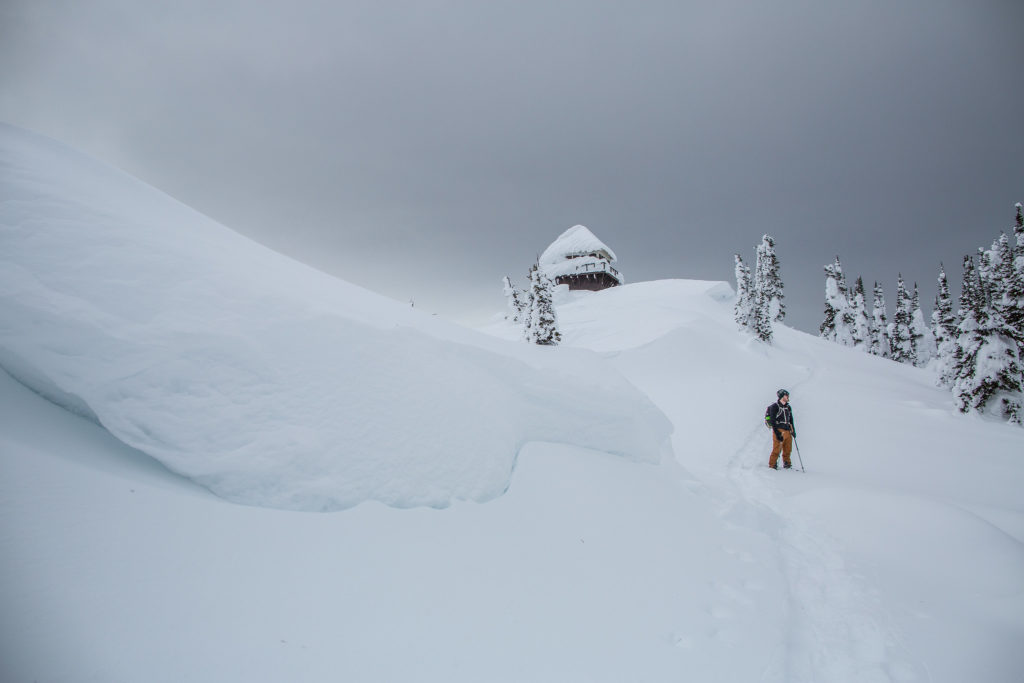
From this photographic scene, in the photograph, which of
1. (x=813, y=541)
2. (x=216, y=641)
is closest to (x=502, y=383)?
(x=216, y=641)

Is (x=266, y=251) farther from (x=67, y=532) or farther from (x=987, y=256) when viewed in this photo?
(x=987, y=256)

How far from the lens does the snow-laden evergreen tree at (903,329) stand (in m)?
51.3

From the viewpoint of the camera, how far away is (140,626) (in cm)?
216

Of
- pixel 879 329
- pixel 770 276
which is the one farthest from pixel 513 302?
pixel 879 329

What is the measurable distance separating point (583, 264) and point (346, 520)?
5738cm

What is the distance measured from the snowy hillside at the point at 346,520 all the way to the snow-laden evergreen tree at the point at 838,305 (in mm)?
53466

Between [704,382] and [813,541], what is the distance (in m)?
18.6

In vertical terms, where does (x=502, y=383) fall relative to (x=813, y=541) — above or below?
above

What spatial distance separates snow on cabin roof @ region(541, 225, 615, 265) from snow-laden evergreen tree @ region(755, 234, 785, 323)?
1948cm

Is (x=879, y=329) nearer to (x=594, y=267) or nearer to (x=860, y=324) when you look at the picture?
(x=860, y=324)

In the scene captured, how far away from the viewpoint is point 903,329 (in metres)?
51.5

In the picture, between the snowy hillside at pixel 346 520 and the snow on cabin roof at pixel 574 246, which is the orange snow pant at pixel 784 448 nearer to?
the snowy hillside at pixel 346 520

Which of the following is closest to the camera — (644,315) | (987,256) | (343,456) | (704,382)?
(343,456)

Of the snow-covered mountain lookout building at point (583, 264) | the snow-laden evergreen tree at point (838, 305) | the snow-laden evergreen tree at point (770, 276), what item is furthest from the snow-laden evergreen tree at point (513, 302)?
the snow-laden evergreen tree at point (838, 305)
